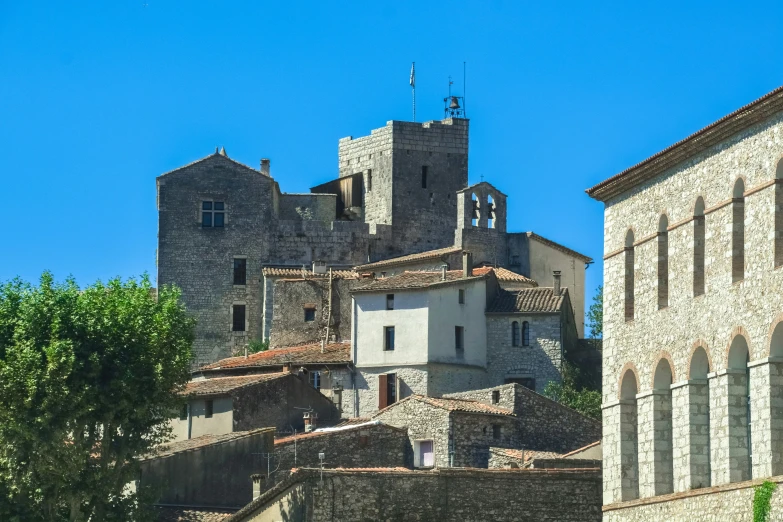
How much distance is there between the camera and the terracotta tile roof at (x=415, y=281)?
6762 cm

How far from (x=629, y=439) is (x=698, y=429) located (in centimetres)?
336

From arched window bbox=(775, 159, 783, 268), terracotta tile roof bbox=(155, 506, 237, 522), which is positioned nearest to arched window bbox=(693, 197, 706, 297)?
arched window bbox=(775, 159, 783, 268)

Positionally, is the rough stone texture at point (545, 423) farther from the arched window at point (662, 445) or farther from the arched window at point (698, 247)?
the arched window at point (698, 247)

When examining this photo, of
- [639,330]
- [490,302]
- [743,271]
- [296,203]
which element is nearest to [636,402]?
[639,330]

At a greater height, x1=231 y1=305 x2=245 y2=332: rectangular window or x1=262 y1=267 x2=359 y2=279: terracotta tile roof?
x1=262 y1=267 x2=359 y2=279: terracotta tile roof

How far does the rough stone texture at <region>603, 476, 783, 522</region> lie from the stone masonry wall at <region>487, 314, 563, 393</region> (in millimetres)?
27094

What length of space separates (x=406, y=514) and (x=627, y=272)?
8583mm

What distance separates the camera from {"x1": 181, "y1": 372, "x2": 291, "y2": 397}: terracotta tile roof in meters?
61.1

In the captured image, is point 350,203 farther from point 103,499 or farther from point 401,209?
point 103,499

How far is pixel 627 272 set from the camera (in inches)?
1649

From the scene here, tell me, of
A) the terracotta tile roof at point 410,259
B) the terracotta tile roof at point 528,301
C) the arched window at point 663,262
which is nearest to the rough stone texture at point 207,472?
the arched window at point 663,262

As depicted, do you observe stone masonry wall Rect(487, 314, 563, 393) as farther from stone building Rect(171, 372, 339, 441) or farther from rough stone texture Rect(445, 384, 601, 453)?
rough stone texture Rect(445, 384, 601, 453)

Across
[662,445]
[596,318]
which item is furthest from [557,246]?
[662,445]

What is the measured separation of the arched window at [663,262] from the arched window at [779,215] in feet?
16.1
